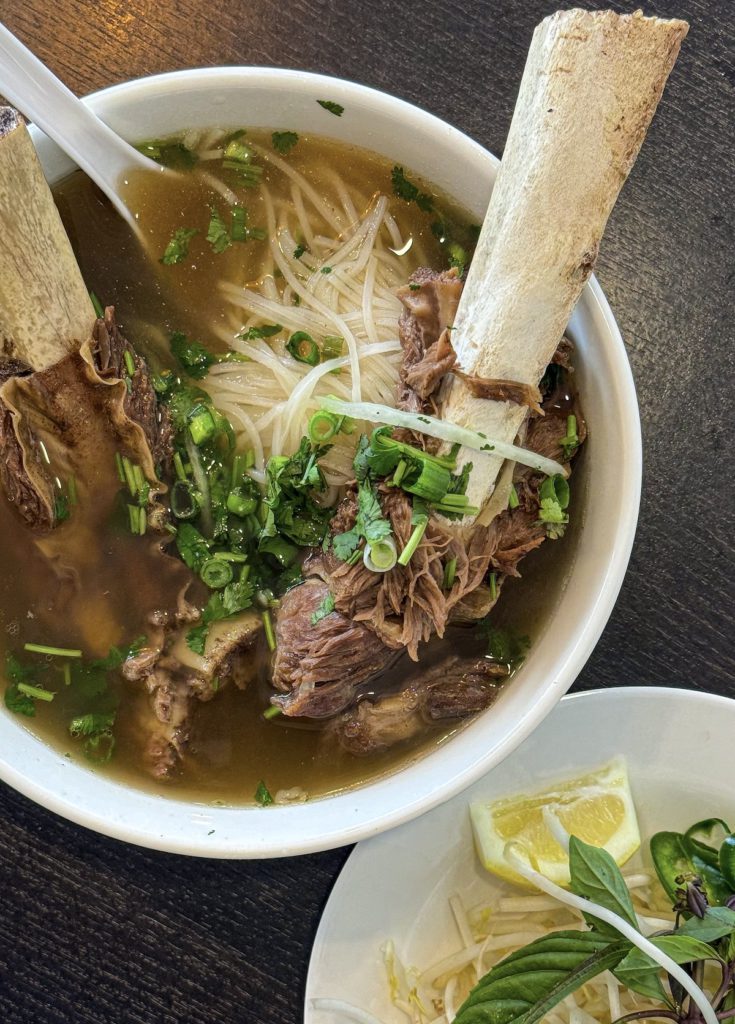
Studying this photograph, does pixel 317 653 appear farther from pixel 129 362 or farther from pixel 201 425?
pixel 129 362

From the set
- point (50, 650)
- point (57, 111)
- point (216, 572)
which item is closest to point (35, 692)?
point (50, 650)

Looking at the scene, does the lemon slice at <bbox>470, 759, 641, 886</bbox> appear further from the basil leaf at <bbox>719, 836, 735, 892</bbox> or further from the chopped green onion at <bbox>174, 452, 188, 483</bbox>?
the chopped green onion at <bbox>174, 452, 188, 483</bbox>

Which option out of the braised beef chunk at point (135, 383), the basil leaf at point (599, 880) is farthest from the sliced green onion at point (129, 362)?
the basil leaf at point (599, 880)

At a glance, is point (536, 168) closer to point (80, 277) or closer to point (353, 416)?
point (353, 416)

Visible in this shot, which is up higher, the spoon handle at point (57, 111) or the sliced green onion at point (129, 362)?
the spoon handle at point (57, 111)

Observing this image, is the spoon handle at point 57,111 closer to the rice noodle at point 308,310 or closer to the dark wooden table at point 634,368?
the rice noodle at point 308,310
